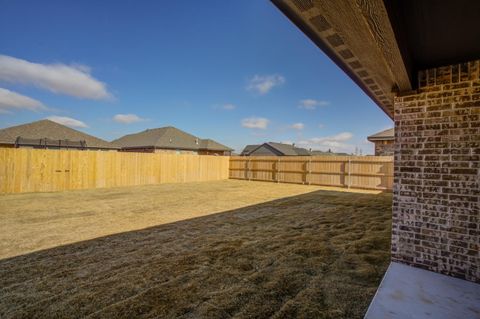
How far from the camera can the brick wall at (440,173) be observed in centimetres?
213

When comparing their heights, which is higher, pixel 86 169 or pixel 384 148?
pixel 384 148

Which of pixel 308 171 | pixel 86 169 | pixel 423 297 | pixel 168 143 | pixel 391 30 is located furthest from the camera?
pixel 168 143

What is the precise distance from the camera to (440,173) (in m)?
2.31

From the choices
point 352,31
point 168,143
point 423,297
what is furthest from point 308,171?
point 168,143

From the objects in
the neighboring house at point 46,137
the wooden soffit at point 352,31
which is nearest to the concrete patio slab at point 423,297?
the wooden soffit at point 352,31

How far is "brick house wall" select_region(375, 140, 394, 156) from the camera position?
1180cm

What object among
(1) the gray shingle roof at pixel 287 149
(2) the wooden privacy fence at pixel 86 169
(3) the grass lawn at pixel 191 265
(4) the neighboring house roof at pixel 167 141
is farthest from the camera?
(1) the gray shingle roof at pixel 287 149

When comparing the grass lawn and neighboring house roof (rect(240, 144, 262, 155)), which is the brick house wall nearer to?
the grass lawn

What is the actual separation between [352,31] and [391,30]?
216 millimetres

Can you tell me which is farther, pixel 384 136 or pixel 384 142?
pixel 384 142

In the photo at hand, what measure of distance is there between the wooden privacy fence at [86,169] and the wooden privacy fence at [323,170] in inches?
127

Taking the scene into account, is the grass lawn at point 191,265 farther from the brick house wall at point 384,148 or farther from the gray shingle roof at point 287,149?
the gray shingle roof at point 287,149

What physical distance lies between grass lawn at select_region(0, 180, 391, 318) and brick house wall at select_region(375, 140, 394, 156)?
8.52 metres

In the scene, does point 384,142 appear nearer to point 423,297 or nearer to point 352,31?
point 423,297
